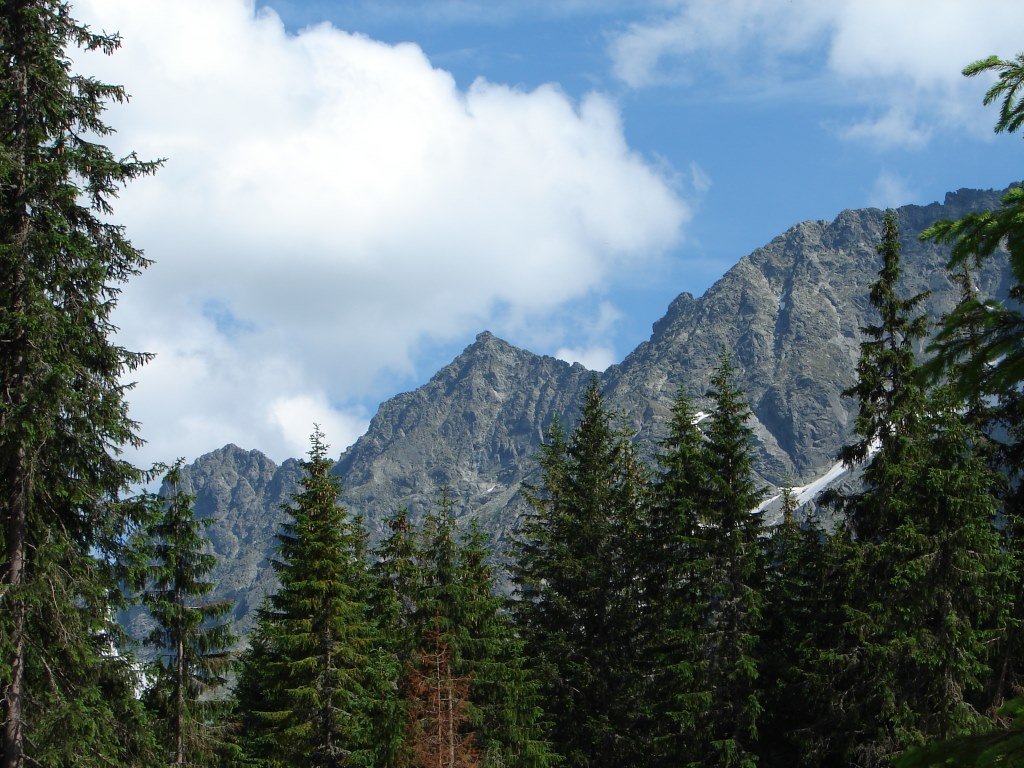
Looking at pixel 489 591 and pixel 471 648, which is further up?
pixel 489 591

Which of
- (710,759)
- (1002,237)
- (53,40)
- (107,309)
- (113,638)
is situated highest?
(53,40)

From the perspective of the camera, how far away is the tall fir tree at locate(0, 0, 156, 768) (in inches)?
512

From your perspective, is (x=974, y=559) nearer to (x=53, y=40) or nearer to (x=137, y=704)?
(x=137, y=704)

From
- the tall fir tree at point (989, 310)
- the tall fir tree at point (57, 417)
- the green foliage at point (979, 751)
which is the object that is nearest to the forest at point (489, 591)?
the tall fir tree at point (57, 417)

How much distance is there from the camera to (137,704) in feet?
46.8

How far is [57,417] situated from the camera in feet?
44.9

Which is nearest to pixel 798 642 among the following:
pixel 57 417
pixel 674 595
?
pixel 674 595

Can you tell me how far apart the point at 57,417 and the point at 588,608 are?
2163 centimetres

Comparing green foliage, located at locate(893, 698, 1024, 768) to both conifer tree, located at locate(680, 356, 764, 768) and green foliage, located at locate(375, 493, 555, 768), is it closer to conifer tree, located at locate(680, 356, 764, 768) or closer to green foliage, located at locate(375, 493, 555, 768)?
conifer tree, located at locate(680, 356, 764, 768)

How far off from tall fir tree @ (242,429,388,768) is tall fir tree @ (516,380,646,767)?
6594 mm

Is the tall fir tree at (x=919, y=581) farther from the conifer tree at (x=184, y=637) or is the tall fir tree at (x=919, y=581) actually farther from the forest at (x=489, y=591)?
the conifer tree at (x=184, y=637)

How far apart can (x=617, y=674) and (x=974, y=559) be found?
13.0 m

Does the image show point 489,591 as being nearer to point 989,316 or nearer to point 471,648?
point 471,648

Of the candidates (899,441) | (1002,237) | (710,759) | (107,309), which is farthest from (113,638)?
(899,441)
